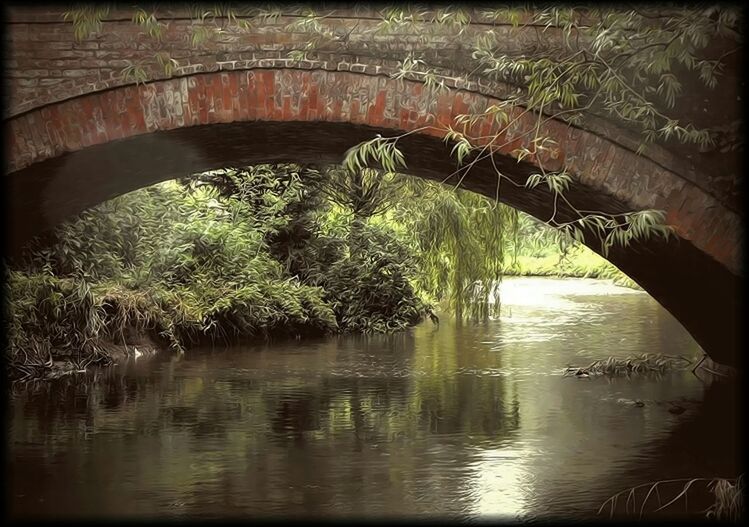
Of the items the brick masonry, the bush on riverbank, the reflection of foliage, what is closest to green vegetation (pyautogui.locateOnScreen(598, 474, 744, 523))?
the brick masonry

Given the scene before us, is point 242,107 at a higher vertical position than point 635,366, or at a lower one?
higher

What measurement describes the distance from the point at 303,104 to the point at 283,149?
1396mm

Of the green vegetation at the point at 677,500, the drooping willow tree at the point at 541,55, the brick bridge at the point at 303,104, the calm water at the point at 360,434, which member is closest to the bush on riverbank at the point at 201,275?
the calm water at the point at 360,434

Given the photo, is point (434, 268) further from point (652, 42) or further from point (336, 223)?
point (652, 42)

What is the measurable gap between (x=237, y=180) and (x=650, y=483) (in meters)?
9.17

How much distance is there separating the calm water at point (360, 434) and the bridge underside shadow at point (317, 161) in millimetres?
1180

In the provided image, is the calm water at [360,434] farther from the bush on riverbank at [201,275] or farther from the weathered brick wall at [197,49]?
the weathered brick wall at [197,49]

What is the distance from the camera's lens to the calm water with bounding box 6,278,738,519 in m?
6.92

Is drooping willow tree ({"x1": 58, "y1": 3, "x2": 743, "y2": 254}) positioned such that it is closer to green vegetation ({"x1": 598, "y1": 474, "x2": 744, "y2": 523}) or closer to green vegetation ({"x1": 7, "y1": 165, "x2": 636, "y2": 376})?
green vegetation ({"x1": 598, "y1": 474, "x2": 744, "y2": 523})

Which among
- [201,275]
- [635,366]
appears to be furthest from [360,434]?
[201,275]

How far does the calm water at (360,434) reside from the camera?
692cm

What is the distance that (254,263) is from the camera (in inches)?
553

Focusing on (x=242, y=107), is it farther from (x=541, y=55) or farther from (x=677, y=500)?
(x=677, y=500)

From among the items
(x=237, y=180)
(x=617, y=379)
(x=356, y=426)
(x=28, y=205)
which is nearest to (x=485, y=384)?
(x=617, y=379)
